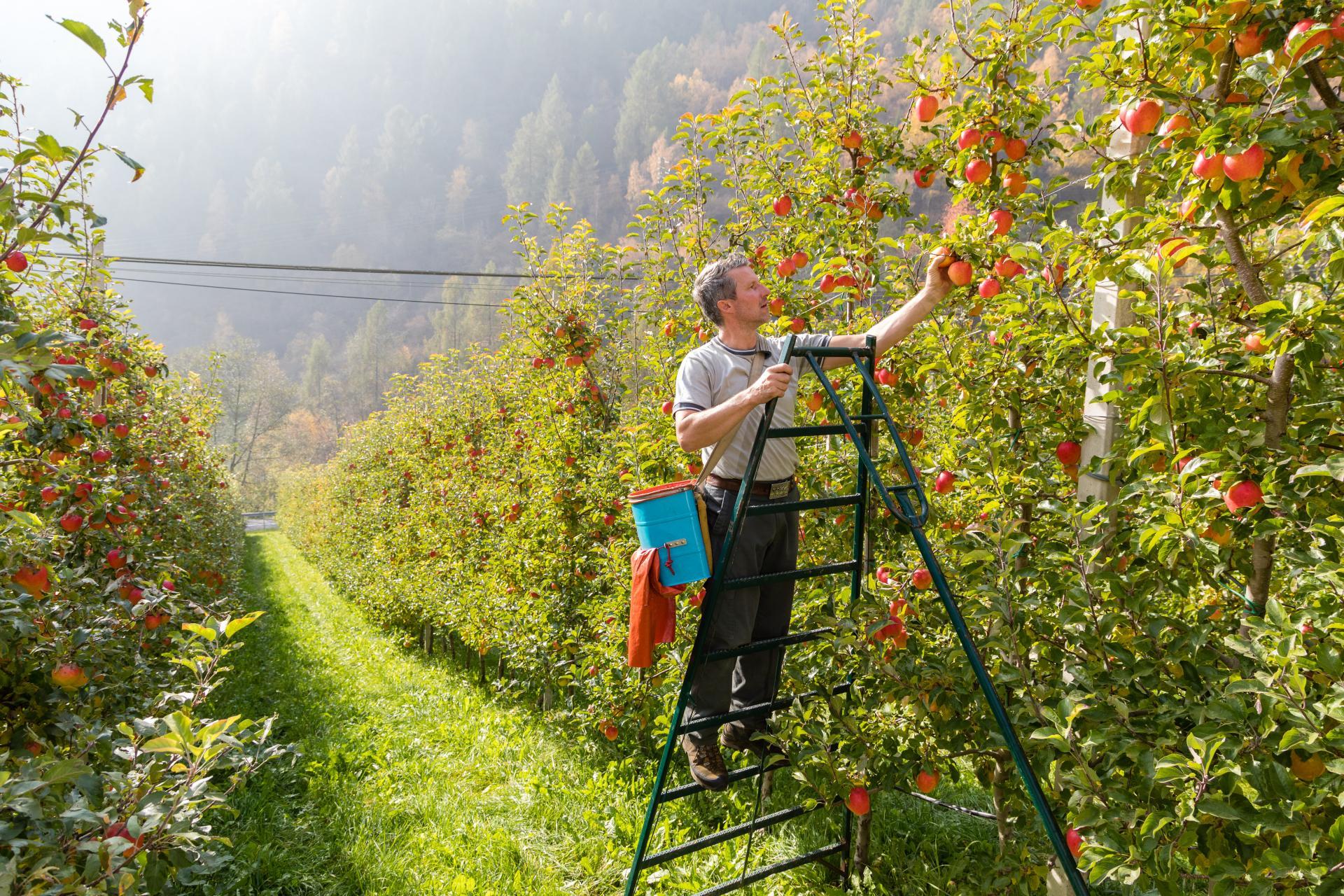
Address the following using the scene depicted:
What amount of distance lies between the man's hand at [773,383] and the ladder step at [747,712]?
929 millimetres

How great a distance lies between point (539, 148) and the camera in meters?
93.5

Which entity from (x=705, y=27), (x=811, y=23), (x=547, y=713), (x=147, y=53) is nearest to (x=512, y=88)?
(x=705, y=27)

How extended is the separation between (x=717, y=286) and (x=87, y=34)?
166cm

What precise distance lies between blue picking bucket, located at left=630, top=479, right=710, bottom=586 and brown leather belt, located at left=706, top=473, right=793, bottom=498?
291mm

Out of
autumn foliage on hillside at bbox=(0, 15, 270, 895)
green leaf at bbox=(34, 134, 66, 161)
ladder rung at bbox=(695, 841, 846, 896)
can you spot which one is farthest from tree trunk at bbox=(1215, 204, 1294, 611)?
green leaf at bbox=(34, 134, 66, 161)

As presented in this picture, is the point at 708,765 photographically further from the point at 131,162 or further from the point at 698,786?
the point at 131,162

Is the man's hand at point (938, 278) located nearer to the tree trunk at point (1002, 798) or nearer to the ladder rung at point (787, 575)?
the ladder rung at point (787, 575)

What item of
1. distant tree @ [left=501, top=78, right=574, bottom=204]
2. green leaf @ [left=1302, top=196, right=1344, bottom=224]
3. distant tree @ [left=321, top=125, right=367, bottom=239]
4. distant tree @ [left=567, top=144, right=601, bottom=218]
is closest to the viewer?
green leaf @ [left=1302, top=196, right=1344, bottom=224]

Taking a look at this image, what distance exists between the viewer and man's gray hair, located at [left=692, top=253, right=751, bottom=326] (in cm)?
243

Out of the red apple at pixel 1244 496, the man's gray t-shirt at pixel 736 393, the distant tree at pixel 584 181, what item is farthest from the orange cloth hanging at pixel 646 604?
the distant tree at pixel 584 181

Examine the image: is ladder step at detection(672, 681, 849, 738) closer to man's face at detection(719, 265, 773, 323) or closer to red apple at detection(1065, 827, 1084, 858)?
red apple at detection(1065, 827, 1084, 858)

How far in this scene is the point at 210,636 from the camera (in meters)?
1.43

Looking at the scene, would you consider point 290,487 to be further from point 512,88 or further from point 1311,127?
point 512,88

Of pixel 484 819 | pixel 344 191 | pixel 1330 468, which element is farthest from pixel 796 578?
pixel 344 191
